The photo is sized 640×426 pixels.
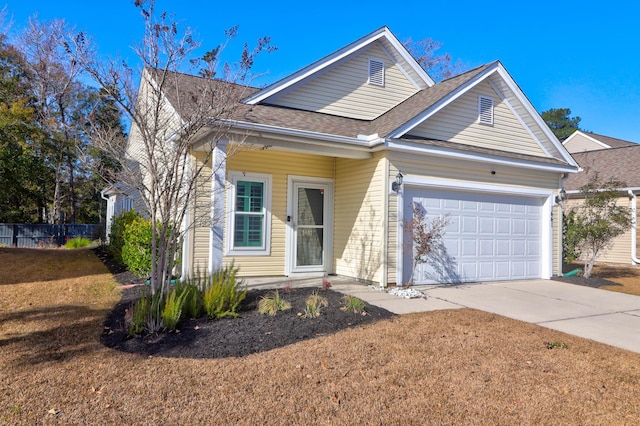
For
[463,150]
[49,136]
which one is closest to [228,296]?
[463,150]

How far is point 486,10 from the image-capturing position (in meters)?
14.0

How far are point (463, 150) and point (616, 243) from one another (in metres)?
10.3

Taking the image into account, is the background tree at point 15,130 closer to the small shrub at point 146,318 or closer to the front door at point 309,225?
the front door at point 309,225

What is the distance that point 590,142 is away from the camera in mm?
25812

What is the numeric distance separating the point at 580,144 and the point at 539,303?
76.5 feet

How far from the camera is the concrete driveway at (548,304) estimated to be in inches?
237

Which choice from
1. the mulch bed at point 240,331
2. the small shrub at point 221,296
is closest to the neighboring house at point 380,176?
the small shrub at point 221,296

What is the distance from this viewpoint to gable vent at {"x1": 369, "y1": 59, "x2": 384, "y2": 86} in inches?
444

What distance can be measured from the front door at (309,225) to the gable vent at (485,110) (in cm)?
405

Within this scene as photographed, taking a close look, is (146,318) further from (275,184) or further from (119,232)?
(119,232)

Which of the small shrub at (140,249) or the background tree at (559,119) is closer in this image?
the small shrub at (140,249)

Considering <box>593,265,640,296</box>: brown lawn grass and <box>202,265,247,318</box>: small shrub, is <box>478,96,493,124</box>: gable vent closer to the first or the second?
<box>593,265,640,296</box>: brown lawn grass

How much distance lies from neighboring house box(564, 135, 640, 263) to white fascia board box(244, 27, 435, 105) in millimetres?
6831

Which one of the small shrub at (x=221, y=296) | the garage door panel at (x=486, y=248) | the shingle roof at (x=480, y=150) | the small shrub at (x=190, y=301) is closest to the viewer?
the small shrub at (x=190, y=301)
